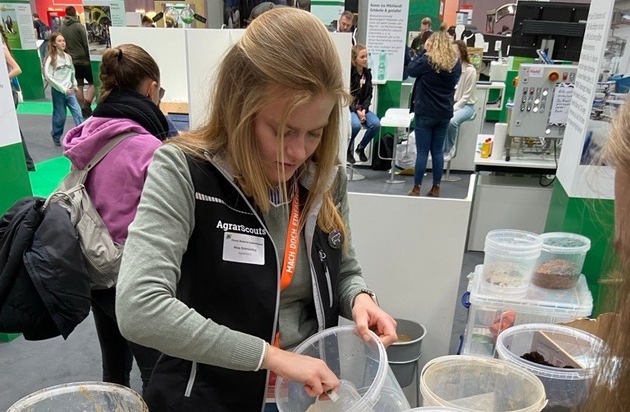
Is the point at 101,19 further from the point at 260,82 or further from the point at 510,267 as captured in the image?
the point at 260,82

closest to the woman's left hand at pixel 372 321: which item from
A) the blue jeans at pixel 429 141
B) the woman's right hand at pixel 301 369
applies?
the woman's right hand at pixel 301 369

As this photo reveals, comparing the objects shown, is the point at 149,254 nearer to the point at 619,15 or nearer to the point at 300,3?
the point at 619,15

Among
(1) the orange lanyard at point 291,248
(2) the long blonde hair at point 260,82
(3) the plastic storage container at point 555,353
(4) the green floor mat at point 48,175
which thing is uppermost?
(2) the long blonde hair at point 260,82

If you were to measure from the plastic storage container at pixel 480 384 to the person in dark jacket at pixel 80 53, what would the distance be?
6979 millimetres

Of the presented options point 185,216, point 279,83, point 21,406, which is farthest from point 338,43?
point 21,406

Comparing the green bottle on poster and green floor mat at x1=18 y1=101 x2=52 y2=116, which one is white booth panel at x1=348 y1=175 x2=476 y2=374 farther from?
green floor mat at x1=18 y1=101 x2=52 y2=116

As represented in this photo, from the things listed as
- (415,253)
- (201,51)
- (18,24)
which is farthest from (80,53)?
(415,253)

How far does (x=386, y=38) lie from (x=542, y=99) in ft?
9.18

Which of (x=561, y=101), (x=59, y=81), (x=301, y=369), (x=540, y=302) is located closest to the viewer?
(x=301, y=369)

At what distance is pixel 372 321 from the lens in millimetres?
1024

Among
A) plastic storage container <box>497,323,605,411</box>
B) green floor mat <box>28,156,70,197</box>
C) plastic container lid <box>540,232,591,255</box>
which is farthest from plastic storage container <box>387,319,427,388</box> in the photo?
green floor mat <box>28,156,70,197</box>

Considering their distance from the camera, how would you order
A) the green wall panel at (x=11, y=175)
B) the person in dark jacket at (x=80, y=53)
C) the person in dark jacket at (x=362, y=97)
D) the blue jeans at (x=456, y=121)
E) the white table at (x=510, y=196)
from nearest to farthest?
the green wall panel at (x=11, y=175) < the white table at (x=510, y=196) < the person in dark jacket at (x=362, y=97) < the blue jeans at (x=456, y=121) < the person in dark jacket at (x=80, y=53)

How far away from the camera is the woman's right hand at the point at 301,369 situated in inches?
32.3

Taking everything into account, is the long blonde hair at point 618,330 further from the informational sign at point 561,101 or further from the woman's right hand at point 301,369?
the informational sign at point 561,101
